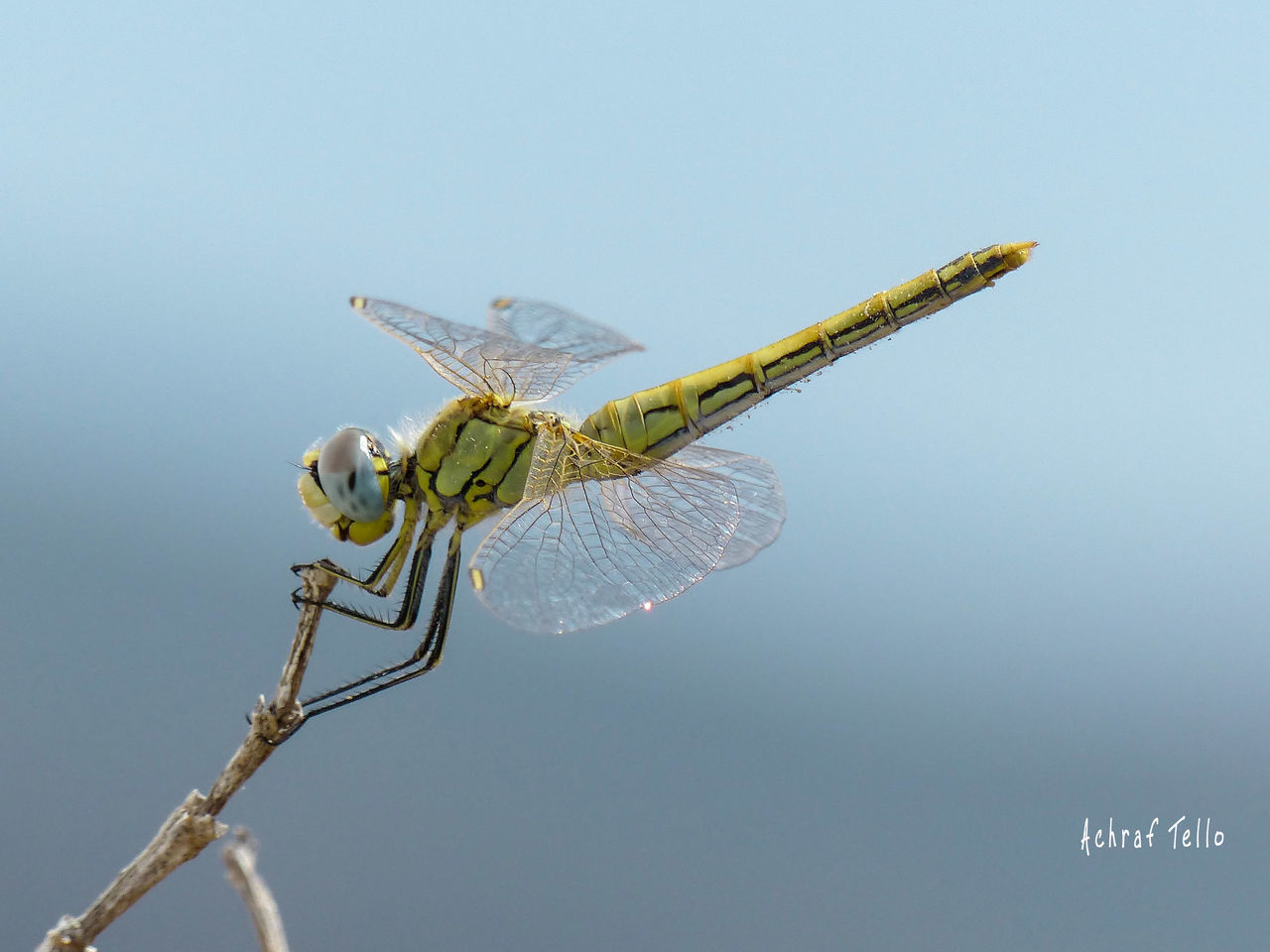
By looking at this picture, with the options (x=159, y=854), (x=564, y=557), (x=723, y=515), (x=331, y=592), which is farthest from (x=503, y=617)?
(x=159, y=854)

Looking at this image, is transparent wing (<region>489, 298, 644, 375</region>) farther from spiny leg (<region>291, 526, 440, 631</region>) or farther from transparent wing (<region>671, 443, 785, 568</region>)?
spiny leg (<region>291, 526, 440, 631</region>)

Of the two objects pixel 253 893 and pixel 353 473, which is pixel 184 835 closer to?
pixel 253 893

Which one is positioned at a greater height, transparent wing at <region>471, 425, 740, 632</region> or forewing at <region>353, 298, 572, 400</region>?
forewing at <region>353, 298, 572, 400</region>

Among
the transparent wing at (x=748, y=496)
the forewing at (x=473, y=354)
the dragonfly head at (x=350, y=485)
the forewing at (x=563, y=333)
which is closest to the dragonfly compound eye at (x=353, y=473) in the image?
the dragonfly head at (x=350, y=485)

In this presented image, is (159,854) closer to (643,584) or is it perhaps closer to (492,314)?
(643,584)

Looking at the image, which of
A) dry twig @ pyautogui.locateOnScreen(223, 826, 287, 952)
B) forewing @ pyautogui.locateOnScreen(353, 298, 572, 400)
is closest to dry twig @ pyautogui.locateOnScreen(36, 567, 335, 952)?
dry twig @ pyautogui.locateOnScreen(223, 826, 287, 952)

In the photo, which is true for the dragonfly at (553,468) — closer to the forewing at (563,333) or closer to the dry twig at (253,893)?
the forewing at (563,333)
